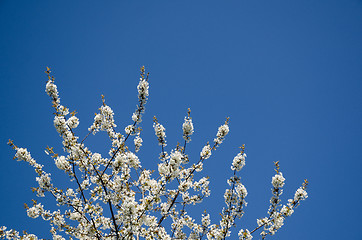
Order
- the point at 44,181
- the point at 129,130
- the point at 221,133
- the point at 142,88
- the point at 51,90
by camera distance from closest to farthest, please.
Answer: the point at 44,181, the point at 51,90, the point at 142,88, the point at 129,130, the point at 221,133

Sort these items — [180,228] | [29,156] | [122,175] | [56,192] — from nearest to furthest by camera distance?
[56,192] < [29,156] < [122,175] < [180,228]

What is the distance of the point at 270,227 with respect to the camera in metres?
6.65

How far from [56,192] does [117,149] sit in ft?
6.57

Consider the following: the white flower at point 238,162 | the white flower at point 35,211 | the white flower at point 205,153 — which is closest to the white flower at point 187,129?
the white flower at point 205,153

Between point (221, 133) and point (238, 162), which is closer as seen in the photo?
point (238, 162)

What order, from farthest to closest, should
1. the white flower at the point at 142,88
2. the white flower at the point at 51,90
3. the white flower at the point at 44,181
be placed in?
the white flower at the point at 142,88 < the white flower at the point at 51,90 < the white flower at the point at 44,181

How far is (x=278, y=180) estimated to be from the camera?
250 inches

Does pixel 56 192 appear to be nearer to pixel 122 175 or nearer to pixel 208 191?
pixel 122 175

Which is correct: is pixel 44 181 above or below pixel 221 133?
below

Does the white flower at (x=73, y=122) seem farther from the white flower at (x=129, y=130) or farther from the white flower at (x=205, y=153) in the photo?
the white flower at (x=205, y=153)

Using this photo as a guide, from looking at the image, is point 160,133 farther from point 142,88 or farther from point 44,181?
point 44,181

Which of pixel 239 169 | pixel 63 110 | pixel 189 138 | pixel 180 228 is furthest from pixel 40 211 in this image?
pixel 239 169

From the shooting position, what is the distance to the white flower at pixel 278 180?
20.8ft

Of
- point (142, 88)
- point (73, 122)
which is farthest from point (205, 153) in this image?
point (73, 122)
